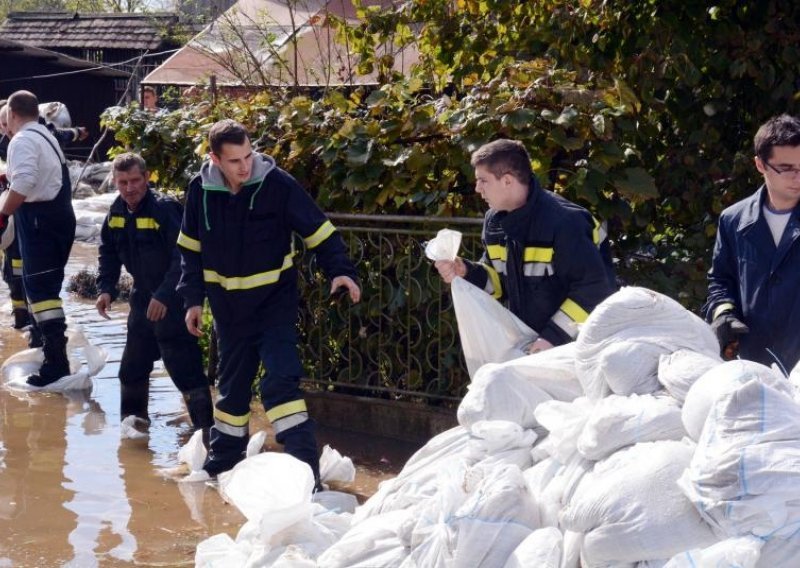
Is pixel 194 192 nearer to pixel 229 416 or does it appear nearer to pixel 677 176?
pixel 229 416

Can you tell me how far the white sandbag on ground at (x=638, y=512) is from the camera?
9.96 feet

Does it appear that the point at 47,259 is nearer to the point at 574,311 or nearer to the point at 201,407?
the point at 201,407

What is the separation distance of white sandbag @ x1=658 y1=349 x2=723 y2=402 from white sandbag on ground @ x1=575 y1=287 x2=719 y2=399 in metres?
0.06

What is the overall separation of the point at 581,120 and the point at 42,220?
358cm

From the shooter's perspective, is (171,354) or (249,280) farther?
(171,354)

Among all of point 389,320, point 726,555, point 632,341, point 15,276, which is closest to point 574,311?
point 632,341

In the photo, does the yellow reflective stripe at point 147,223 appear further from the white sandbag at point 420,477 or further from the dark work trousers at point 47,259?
the white sandbag at point 420,477

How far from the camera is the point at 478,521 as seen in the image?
3.42 m

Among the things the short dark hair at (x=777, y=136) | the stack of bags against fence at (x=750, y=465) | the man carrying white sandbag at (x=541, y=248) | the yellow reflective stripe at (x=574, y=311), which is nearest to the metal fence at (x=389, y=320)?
the man carrying white sandbag at (x=541, y=248)

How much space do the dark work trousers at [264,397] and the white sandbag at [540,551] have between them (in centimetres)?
222

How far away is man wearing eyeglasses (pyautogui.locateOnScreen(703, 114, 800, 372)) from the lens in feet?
Answer: 13.3

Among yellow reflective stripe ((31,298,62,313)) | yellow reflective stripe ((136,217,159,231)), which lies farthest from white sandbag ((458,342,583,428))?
yellow reflective stripe ((31,298,62,313))

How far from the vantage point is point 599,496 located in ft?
10.4

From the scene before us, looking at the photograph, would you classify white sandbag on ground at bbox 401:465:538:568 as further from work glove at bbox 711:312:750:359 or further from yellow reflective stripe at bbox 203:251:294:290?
yellow reflective stripe at bbox 203:251:294:290
